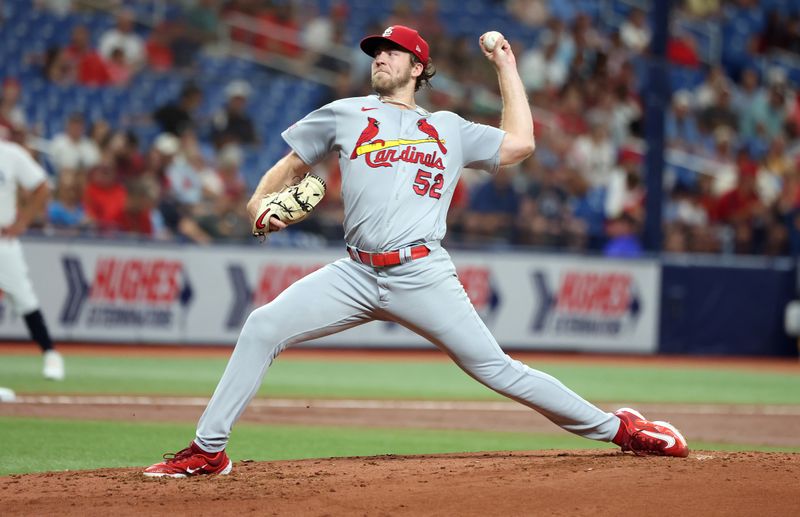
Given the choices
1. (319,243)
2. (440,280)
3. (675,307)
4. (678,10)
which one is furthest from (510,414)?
(678,10)

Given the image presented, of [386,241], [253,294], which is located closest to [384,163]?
[386,241]

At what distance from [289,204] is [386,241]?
1.63 ft

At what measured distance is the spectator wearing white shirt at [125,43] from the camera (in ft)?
56.0

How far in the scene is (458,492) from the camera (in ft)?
17.1

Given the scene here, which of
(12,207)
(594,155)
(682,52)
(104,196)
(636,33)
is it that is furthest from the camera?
(682,52)

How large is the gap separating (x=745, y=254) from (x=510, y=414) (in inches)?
329

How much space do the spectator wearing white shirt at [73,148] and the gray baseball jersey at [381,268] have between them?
31.7 ft

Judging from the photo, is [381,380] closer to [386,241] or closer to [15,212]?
[15,212]

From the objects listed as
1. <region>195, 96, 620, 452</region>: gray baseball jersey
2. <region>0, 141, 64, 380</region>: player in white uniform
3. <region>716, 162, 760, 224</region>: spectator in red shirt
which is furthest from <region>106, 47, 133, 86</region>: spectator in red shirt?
<region>195, 96, 620, 452</region>: gray baseball jersey

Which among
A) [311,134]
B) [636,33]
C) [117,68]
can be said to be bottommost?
[311,134]

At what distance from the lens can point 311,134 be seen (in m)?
5.62

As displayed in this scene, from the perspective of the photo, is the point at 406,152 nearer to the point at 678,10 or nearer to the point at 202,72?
the point at 202,72

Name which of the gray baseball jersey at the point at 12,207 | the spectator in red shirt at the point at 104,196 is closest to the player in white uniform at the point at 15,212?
the gray baseball jersey at the point at 12,207

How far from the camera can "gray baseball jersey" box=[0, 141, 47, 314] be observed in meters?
10.2
